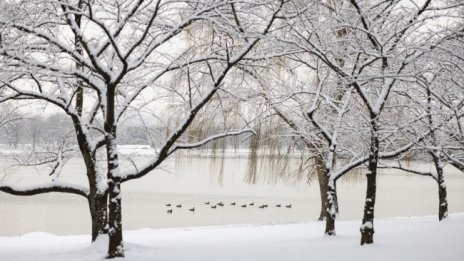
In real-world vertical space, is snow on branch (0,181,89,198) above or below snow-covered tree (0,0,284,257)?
below

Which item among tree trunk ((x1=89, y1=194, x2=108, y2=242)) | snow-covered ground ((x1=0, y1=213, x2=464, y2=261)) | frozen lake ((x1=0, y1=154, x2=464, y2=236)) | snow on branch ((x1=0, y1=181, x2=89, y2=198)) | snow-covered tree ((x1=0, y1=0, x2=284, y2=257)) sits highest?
snow-covered tree ((x1=0, y1=0, x2=284, y2=257))

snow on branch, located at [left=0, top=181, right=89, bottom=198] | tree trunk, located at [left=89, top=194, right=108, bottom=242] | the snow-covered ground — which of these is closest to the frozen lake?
the snow-covered ground

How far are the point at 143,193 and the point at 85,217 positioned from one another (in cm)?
937

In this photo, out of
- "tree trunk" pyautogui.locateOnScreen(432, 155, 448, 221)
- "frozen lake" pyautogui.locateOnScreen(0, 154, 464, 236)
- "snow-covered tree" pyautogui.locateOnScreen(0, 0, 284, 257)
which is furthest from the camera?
"frozen lake" pyautogui.locateOnScreen(0, 154, 464, 236)

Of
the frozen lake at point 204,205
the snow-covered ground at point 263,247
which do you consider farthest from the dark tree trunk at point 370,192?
the frozen lake at point 204,205

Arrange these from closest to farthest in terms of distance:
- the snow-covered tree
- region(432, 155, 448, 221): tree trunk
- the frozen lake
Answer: the snow-covered tree → region(432, 155, 448, 221): tree trunk → the frozen lake

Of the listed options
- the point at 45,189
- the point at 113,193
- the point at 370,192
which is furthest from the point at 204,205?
the point at 113,193

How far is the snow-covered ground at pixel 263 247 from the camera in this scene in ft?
26.5

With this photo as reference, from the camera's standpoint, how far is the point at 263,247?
956 cm

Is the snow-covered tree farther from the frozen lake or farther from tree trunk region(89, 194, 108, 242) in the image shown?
the frozen lake

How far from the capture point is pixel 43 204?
78.0ft

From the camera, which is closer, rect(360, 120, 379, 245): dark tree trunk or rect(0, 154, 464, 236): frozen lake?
rect(360, 120, 379, 245): dark tree trunk

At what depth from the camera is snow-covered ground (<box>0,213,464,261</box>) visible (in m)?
8.08

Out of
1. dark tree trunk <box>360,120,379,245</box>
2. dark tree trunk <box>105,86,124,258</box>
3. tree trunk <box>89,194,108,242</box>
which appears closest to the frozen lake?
tree trunk <box>89,194,108,242</box>
